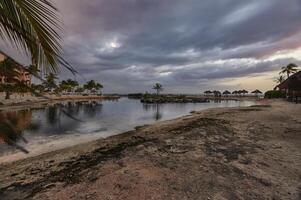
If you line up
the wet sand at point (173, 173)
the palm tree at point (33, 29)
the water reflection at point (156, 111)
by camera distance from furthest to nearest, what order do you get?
the water reflection at point (156, 111) < the wet sand at point (173, 173) < the palm tree at point (33, 29)

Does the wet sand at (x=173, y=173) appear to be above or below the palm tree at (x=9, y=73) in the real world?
below

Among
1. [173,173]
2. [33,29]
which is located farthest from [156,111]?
[33,29]

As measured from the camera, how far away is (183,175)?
5754 millimetres

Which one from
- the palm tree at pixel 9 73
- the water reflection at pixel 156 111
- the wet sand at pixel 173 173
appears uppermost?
the palm tree at pixel 9 73

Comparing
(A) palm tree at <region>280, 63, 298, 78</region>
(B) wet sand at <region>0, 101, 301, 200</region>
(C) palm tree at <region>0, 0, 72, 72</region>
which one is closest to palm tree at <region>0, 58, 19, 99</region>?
(C) palm tree at <region>0, 0, 72, 72</region>

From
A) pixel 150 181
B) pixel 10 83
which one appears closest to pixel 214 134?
pixel 150 181

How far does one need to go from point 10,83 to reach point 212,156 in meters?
6.95

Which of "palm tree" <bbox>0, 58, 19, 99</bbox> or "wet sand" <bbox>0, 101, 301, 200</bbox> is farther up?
"palm tree" <bbox>0, 58, 19, 99</bbox>

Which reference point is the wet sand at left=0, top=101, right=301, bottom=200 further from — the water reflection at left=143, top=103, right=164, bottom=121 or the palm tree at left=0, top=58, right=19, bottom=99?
the water reflection at left=143, top=103, right=164, bottom=121

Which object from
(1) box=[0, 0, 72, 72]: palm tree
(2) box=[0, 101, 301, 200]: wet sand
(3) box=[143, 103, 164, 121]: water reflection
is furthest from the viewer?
(3) box=[143, 103, 164, 121]: water reflection

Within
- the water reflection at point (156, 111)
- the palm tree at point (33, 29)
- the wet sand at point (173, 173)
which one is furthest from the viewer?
the water reflection at point (156, 111)

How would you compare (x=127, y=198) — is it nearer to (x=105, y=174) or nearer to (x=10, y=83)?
(x=105, y=174)

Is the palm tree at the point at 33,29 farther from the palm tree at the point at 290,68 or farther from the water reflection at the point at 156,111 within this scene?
the palm tree at the point at 290,68

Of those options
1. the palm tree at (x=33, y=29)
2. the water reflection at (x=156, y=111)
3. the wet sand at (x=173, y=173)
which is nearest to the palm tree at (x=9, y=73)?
the palm tree at (x=33, y=29)
